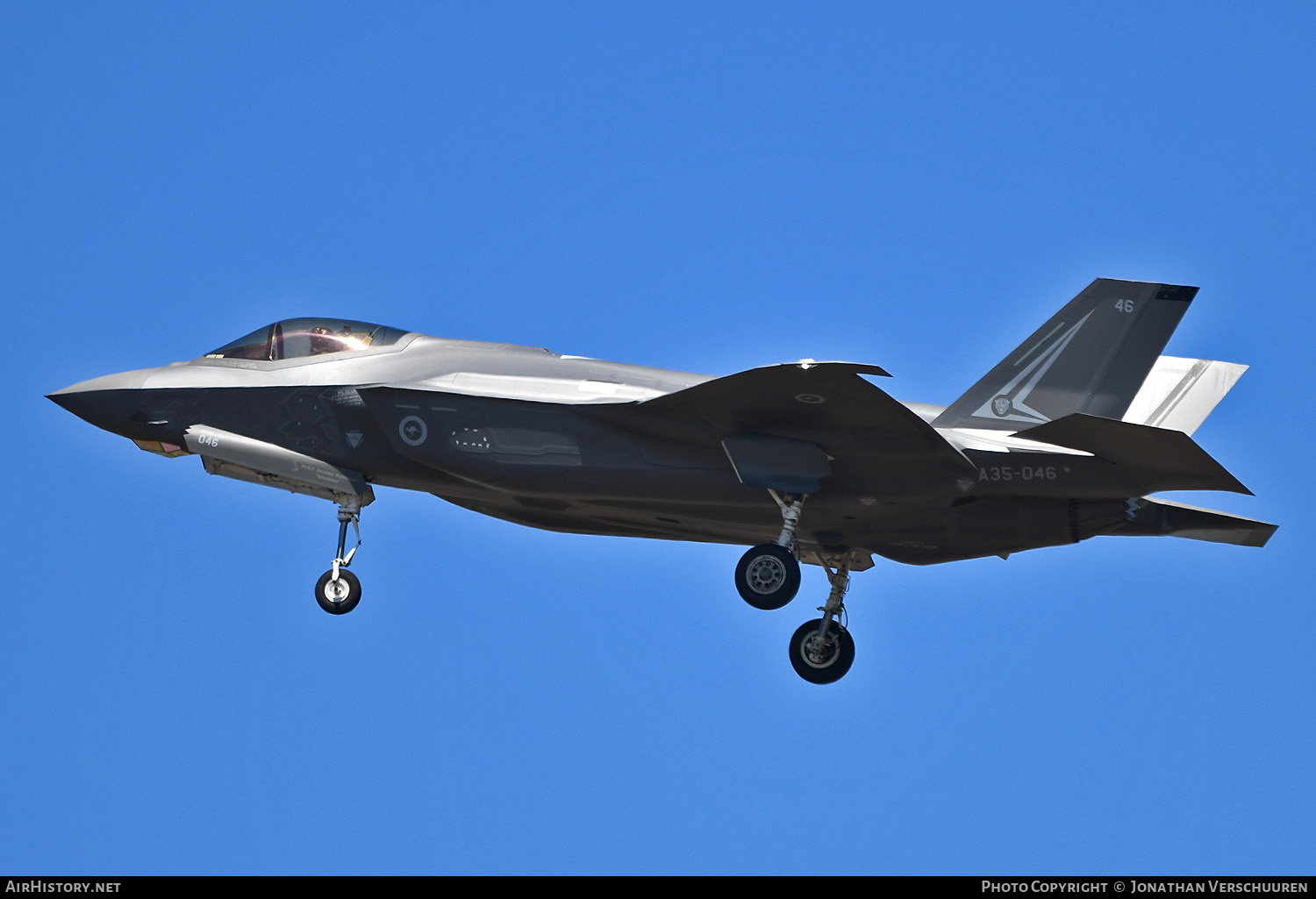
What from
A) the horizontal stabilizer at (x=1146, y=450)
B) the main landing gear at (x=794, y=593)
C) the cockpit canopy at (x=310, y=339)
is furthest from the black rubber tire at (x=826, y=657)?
the cockpit canopy at (x=310, y=339)

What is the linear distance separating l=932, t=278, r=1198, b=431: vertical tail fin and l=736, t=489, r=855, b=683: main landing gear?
2.72m

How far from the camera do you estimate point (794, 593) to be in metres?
22.0

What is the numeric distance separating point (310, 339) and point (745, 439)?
23.0ft

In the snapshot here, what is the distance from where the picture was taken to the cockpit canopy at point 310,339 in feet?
83.5

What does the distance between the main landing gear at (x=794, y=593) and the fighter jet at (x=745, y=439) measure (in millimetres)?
33

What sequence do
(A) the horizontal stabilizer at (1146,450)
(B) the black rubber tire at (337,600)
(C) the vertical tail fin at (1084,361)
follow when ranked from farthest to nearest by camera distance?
(B) the black rubber tire at (337,600), (C) the vertical tail fin at (1084,361), (A) the horizontal stabilizer at (1146,450)

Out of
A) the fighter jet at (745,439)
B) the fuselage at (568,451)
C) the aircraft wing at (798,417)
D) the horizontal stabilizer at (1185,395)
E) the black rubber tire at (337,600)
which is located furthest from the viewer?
the black rubber tire at (337,600)

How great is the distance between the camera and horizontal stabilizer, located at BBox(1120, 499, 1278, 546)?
A: 23000 mm

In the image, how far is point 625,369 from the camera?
23797 millimetres

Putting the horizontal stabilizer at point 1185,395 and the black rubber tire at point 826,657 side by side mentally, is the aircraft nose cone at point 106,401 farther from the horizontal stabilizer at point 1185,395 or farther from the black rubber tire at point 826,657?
the horizontal stabilizer at point 1185,395

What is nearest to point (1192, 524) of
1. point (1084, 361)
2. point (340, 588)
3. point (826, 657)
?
A: point (1084, 361)
